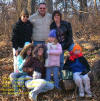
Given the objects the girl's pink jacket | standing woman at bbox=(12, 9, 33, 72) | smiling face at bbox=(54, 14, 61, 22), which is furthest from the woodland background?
smiling face at bbox=(54, 14, 61, 22)

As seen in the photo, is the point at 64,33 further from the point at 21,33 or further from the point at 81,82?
the point at 81,82

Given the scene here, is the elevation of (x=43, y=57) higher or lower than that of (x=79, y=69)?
higher

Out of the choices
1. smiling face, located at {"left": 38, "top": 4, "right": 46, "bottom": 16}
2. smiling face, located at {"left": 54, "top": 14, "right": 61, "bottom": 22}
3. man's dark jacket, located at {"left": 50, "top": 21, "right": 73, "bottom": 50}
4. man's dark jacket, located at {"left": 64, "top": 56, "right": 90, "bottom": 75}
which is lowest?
man's dark jacket, located at {"left": 64, "top": 56, "right": 90, "bottom": 75}

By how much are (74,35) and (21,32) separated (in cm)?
571

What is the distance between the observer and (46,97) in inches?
150

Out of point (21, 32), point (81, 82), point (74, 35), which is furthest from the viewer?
point (74, 35)

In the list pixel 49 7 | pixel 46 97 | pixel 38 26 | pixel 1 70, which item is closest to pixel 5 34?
pixel 49 7

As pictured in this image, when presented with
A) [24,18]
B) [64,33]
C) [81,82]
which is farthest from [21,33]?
[81,82]

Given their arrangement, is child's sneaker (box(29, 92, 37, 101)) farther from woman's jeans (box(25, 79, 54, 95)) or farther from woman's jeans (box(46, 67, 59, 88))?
woman's jeans (box(46, 67, 59, 88))

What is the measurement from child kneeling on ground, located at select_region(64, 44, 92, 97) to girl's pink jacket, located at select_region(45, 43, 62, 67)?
0.33 m

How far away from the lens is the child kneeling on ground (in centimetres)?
370

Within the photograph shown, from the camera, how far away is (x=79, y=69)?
391 centimetres

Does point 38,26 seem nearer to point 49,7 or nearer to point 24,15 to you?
point 24,15

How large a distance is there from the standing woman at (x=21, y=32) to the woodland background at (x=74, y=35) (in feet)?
3.55
